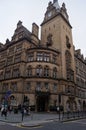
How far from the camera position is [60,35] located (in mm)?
45875

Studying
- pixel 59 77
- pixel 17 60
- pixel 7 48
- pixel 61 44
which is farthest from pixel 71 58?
pixel 7 48

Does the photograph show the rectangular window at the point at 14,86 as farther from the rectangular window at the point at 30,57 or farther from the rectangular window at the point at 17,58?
the rectangular window at the point at 30,57

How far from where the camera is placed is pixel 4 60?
49312 millimetres

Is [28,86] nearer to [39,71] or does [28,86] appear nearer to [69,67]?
[39,71]

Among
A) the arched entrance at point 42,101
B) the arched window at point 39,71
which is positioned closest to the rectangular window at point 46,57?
the arched window at point 39,71

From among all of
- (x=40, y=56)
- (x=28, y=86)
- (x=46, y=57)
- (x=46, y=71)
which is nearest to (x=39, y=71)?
(x=46, y=71)

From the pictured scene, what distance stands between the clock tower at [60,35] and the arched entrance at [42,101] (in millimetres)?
7345

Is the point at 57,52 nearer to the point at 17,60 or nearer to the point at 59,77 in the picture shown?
the point at 59,77

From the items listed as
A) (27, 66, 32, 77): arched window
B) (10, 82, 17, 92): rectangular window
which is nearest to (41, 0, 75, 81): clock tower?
(27, 66, 32, 77): arched window

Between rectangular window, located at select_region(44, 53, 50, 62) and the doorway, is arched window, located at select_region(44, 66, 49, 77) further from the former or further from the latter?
the doorway

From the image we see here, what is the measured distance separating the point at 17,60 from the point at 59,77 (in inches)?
494

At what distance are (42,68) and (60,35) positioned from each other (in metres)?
12.5

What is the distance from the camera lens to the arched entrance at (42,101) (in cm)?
3644

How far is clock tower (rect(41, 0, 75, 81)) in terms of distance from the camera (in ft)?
146
